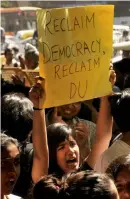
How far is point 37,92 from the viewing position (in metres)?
Answer: 2.46

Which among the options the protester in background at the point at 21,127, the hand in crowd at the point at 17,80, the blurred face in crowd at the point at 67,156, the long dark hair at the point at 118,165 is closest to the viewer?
the long dark hair at the point at 118,165

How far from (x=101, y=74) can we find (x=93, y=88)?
81 mm

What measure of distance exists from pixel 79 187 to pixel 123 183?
0.44 metres

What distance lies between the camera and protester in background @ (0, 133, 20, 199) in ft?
6.96

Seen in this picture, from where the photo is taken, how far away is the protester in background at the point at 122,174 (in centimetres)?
Result: 220

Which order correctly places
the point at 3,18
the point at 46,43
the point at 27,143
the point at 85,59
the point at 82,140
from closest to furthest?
the point at 46,43 < the point at 85,59 < the point at 27,143 < the point at 82,140 < the point at 3,18

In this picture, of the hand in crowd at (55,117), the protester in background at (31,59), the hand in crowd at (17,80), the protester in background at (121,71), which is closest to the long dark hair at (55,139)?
the hand in crowd at (55,117)

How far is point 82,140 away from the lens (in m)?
3.07

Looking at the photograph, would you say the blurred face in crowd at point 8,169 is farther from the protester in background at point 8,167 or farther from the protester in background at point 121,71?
the protester in background at point 121,71

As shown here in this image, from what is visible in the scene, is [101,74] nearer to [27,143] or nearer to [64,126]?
[64,126]

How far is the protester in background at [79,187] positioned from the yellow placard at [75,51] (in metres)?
0.61

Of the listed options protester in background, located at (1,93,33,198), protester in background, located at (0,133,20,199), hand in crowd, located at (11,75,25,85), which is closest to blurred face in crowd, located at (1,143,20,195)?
protester in background, located at (0,133,20,199)

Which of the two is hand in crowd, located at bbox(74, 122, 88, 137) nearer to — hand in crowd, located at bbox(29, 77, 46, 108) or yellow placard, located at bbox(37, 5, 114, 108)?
yellow placard, located at bbox(37, 5, 114, 108)

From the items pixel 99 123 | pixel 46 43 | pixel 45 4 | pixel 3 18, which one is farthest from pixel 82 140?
pixel 3 18
